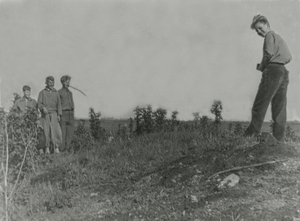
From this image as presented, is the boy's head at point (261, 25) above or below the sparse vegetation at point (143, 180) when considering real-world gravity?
above

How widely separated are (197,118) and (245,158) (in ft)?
14.4

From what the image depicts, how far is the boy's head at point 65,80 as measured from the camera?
7543 millimetres

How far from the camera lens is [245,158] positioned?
170 inches

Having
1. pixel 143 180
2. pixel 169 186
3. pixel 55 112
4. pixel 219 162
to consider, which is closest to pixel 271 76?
pixel 219 162

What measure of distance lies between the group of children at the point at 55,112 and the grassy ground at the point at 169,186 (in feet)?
5.45

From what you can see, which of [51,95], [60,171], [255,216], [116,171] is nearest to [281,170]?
[255,216]

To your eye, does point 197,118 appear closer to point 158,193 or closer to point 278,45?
point 278,45

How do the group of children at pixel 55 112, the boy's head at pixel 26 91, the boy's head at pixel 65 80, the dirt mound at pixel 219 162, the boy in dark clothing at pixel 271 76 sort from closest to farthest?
the dirt mound at pixel 219 162, the boy in dark clothing at pixel 271 76, the boy's head at pixel 26 91, the group of children at pixel 55 112, the boy's head at pixel 65 80

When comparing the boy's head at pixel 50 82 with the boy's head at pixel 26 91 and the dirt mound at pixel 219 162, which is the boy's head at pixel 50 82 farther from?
the dirt mound at pixel 219 162

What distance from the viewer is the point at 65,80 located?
7.54 meters

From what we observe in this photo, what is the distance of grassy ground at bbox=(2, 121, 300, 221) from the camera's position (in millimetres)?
3432

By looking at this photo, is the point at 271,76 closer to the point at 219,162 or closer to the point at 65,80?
the point at 219,162

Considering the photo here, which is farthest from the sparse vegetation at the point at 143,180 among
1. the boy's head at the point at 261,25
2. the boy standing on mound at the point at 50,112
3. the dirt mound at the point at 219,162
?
the boy's head at the point at 261,25

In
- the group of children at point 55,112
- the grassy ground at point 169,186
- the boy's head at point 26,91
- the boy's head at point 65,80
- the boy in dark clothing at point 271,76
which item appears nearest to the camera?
the grassy ground at point 169,186
